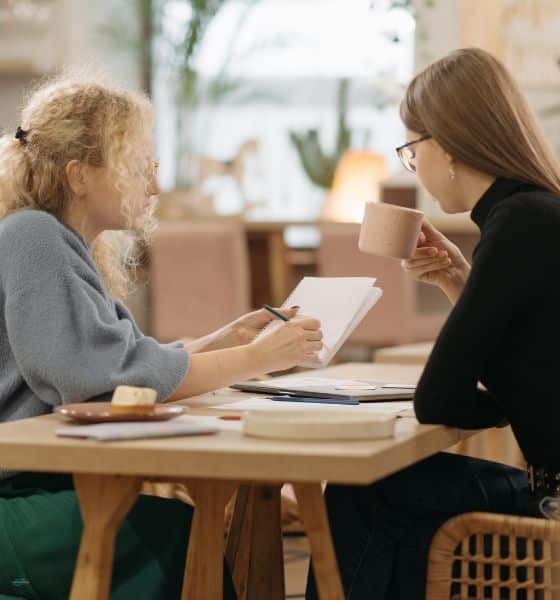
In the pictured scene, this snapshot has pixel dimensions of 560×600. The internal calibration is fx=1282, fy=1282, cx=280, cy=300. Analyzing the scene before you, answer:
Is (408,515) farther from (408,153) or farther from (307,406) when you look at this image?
(408,153)

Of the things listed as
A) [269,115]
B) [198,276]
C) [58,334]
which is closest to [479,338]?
[58,334]

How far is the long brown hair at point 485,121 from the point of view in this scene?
1830mm

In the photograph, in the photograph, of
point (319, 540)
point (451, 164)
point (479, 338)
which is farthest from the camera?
point (451, 164)

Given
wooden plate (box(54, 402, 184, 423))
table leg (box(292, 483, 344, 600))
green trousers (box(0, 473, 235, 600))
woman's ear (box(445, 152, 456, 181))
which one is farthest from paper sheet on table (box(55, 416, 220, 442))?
woman's ear (box(445, 152, 456, 181))

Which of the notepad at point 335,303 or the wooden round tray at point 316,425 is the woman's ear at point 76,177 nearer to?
the notepad at point 335,303

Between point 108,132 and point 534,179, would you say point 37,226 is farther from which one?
point 534,179

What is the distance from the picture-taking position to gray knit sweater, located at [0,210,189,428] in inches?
67.2

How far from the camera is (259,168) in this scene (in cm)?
657

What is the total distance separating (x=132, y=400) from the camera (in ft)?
5.09

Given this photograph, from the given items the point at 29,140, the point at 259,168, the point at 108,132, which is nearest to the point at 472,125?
the point at 108,132

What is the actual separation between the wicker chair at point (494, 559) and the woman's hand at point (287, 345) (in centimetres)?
40

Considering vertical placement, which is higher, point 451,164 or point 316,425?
point 451,164

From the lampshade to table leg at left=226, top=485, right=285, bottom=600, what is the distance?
3.71 meters

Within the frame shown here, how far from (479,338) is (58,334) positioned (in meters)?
0.55
